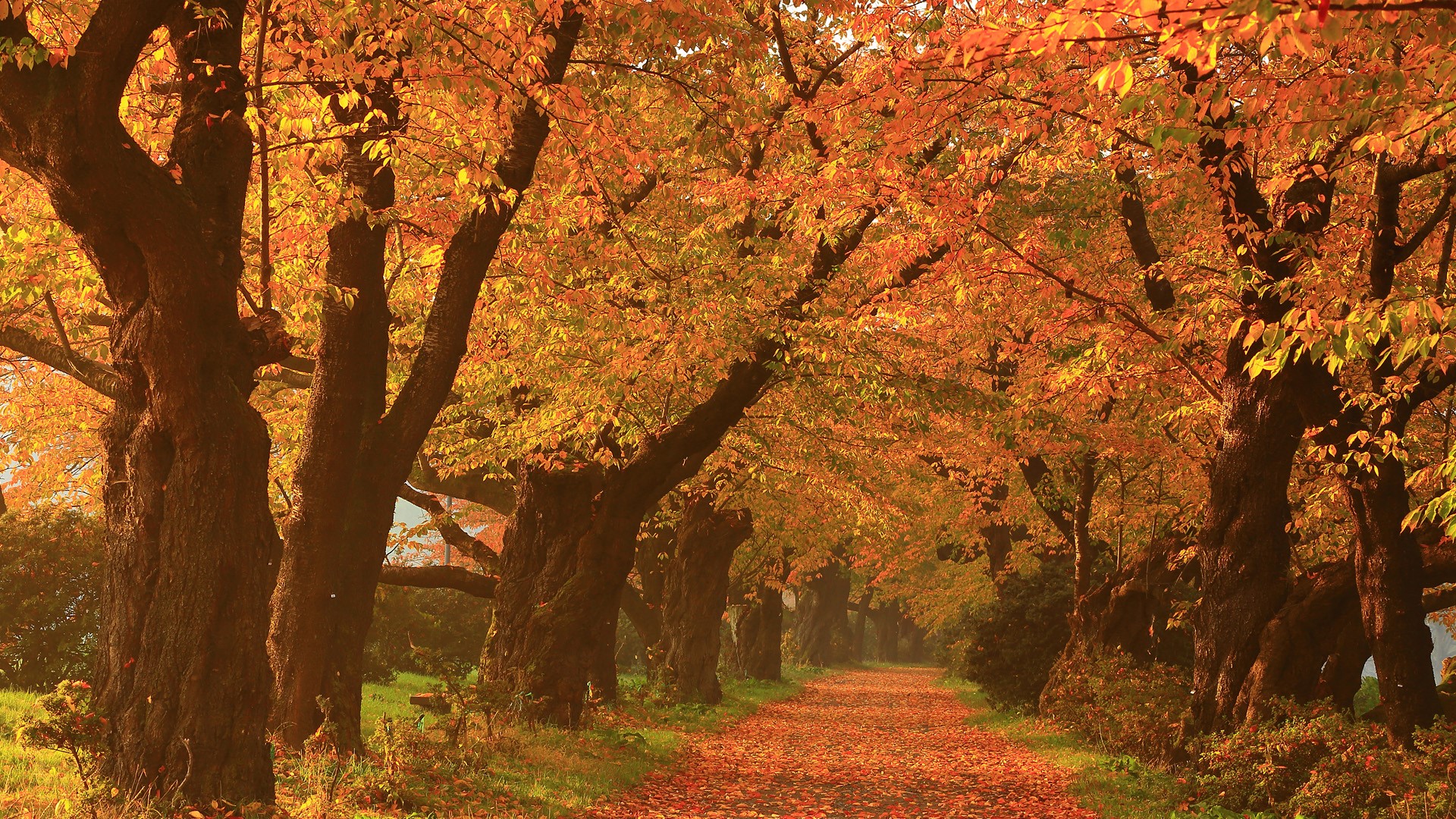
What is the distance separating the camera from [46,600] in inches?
→ 624

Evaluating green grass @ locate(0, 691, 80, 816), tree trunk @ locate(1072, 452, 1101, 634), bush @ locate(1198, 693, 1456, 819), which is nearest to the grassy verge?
green grass @ locate(0, 691, 80, 816)

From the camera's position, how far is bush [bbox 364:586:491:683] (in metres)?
24.3

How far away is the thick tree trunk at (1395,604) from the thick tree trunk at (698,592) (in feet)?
51.2

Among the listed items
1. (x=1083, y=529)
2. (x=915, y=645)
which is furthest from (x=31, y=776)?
(x=915, y=645)

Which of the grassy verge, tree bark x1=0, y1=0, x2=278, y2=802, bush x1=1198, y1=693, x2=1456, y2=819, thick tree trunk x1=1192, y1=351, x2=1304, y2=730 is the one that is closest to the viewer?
tree bark x1=0, y1=0, x2=278, y2=802

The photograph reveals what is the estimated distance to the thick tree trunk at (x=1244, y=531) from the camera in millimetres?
11406

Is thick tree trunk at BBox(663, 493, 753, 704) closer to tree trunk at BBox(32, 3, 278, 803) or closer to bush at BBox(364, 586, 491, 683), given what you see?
bush at BBox(364, 586, 491, 683)

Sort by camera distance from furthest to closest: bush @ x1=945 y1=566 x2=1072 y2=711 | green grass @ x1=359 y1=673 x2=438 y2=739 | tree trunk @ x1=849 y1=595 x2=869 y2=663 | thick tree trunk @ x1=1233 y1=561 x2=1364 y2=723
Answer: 1. tree trunk @ x1=849 y1=595 x2=869 y2=663
2. bush @ x1=945 y1=566 x2=1072 y2=711
3. green grass @ x1=359 y1=673 x2=438 y2=739
4. thick tree trunk @ x1=1233 y1=561 x2=1364 y2=723

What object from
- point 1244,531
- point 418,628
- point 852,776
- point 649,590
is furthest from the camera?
point 649,590

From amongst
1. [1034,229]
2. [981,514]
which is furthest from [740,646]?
[1034,229]

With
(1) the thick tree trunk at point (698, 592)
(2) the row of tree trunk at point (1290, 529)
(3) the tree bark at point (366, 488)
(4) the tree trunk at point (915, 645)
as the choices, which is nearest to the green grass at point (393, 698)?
(3) the tree bark at point (366, 488)

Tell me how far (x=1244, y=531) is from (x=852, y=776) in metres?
6.18

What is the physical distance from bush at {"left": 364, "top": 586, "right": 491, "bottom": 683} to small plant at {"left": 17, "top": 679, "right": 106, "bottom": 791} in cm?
1494

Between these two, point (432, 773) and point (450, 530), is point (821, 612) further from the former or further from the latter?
point (432, 773)
